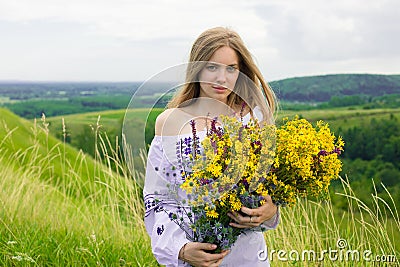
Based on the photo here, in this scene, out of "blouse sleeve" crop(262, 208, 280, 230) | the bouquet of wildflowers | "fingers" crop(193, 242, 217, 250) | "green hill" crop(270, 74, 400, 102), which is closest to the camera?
the bouquet of wildflowers

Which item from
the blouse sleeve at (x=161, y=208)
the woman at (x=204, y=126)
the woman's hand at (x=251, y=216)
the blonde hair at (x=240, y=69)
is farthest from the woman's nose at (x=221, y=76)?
the woman's hand at (x=251, y=216)

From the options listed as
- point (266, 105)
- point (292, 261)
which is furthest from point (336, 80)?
point (266, 105)

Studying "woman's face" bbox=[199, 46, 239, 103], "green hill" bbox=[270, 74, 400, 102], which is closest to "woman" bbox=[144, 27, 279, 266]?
"woman's face" bbox=[199, 46, 239, 103]

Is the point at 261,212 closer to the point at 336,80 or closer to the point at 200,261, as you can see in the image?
the point at 200,261

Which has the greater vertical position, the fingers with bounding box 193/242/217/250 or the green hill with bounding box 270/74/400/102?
the green hill with bounding box 270/74/400/102

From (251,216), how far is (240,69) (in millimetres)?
735

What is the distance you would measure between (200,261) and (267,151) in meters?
0.52

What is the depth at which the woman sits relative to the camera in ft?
6.25

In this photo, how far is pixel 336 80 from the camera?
1207 cm

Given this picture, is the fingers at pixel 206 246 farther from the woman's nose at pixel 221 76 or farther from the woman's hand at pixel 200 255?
the woman's nose at pixel 221 76

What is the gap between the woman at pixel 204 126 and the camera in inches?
75.0

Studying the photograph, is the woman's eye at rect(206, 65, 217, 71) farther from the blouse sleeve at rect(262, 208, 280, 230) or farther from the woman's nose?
the blouse sleeve at rect(262, 208, 280, 230)

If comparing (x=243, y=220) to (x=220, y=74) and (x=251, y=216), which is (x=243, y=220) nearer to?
(x=251, y=216)

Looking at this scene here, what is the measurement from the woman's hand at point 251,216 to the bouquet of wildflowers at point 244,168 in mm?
23
